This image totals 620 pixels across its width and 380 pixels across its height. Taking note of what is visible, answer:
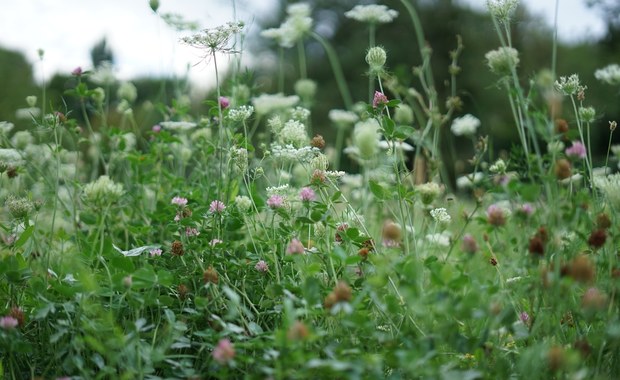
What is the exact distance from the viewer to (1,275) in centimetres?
170

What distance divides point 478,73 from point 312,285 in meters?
12.4

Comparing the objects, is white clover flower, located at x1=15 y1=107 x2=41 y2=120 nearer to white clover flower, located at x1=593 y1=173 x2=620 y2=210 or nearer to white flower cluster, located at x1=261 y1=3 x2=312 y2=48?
white flower cluster, located at x1=261 y1=3 x2=312 y2=48

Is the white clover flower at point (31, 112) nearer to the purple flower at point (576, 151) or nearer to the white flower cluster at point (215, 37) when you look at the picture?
the white flower cluster at point (215, 37)

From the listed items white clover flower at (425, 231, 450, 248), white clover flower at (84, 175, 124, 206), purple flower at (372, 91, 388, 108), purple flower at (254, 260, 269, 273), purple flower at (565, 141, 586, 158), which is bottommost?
white clover flower at (425, 231, 450, 248)

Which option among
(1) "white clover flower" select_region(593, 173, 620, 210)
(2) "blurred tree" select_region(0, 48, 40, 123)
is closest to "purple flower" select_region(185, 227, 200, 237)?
(1) "white clover flower" select_region(593, 173, 620, 210)

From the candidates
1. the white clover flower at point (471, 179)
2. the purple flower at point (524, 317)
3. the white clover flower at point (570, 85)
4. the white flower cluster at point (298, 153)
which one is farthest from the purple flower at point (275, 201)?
the white clover flower at point (570, 85)

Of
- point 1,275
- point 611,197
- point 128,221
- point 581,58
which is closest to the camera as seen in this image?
point 611,197

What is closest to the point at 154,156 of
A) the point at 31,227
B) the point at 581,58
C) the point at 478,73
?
the point at 31,227

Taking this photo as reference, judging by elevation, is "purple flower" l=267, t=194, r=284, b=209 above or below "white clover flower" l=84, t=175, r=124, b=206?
below

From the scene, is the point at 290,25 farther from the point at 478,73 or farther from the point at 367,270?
the point at 478,73

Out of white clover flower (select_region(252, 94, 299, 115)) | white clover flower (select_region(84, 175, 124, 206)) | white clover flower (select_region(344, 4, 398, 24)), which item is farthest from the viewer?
white clover flower (select_region(344, 4, 398, 24))

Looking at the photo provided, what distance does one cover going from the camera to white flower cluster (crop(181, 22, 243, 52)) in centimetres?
178

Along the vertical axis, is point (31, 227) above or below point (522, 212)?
below

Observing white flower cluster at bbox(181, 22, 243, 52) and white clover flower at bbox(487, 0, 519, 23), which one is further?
white flower cluster at bbox(181, 22, 243, 52)
